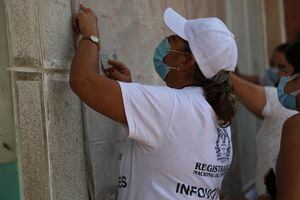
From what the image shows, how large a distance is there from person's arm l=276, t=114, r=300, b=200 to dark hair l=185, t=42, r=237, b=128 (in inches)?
9.9

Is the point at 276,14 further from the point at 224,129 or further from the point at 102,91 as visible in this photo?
the point at 102,91

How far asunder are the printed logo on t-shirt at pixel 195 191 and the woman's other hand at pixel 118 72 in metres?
0.63

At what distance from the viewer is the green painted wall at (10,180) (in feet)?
5.98

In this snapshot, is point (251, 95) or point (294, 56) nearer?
point (294, 56)

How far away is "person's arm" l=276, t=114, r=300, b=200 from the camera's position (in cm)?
207

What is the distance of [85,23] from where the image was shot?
209 cm

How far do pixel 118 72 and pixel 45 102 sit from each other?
0.55 m

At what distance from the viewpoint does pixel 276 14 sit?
683 centimetres

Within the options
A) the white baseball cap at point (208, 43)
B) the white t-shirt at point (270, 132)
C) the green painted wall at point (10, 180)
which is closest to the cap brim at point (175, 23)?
the white baseball cap at point (208, 43)

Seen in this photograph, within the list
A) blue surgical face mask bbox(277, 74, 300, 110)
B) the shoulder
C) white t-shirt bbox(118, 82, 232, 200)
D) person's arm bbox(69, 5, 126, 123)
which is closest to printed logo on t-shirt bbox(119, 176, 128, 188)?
white t-shirt bbox(118, 82, 232, 200)

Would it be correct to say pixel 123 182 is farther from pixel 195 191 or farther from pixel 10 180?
pixel 10 180

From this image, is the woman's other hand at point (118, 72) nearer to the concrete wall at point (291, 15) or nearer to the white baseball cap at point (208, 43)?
the white baseball cap at point (208, 43)

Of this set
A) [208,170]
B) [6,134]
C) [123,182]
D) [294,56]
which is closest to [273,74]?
[294,56]

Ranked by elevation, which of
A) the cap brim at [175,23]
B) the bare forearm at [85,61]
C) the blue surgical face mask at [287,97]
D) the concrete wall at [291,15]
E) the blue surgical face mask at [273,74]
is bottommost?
the blue surgical face mask at [273,74]
